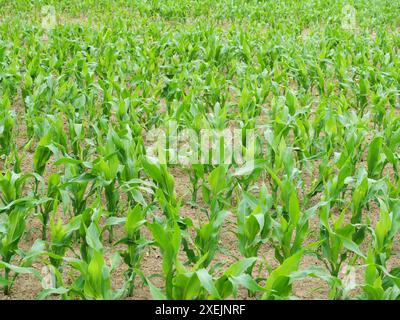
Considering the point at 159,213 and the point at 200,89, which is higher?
the point at 200,89

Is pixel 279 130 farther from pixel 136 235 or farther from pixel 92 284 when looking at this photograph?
pixel 92 284

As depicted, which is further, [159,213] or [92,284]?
[159,213]

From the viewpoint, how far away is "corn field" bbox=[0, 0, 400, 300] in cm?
282

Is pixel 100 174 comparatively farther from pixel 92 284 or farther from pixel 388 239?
pixel 388 239

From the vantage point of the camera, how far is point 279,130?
4.48 metres

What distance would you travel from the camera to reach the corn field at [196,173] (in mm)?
2820

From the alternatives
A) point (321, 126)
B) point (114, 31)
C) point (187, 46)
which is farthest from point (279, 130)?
point (114, 31)

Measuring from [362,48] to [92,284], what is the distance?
5.96 meters

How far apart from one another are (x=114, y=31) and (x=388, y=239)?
634cm

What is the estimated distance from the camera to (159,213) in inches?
151

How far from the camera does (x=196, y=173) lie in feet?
12.3
